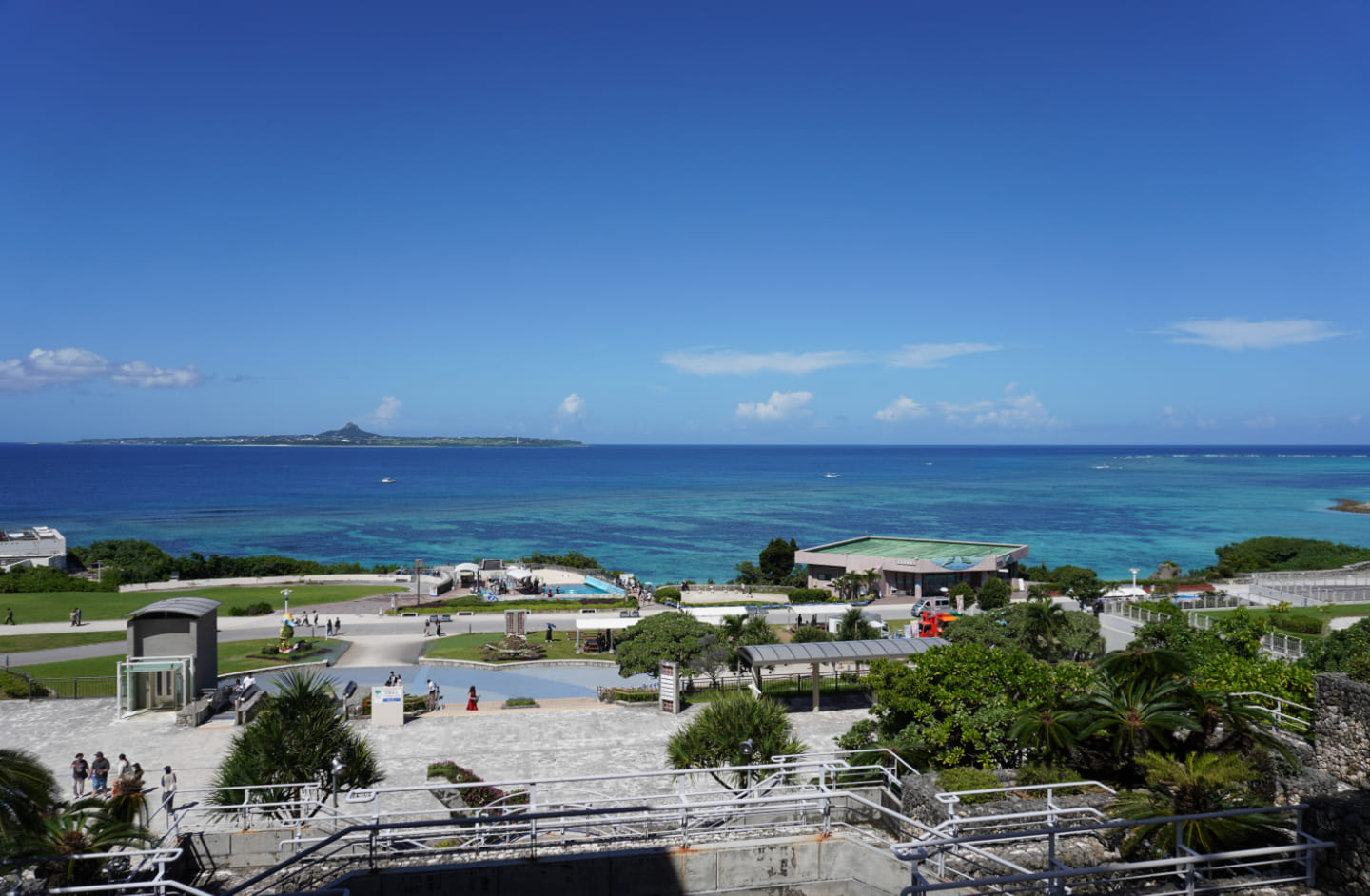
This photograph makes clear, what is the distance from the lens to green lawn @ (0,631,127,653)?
1282 inches

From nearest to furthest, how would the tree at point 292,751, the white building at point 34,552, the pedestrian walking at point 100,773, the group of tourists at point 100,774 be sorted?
1. the tree at point 292,751
2. the group of tourists at point 100,774
3. the pedestrian walking at point 100,773
4. the white building at point 34,552

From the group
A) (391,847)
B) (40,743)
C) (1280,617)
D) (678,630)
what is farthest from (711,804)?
(1280,617)

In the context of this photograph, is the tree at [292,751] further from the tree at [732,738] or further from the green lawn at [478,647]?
the green lawn at [478,647]

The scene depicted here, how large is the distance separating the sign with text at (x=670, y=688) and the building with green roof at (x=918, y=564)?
31075 millimetres

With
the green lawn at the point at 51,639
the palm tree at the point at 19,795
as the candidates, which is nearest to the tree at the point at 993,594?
the green lawn at the point at 51,639

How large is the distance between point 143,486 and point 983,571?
176169 mm

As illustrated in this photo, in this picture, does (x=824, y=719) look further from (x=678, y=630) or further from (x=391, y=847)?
(x=391, y=847)

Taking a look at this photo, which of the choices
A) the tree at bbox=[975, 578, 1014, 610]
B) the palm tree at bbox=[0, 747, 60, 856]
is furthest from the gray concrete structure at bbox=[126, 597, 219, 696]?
the tree at bbox=[975, 578, 1014, 610]

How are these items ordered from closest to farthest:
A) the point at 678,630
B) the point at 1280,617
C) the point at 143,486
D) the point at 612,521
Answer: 1. the point at 678,630
2. the point at 1280,617
3. the point at 612,521
4. the point at 143,486

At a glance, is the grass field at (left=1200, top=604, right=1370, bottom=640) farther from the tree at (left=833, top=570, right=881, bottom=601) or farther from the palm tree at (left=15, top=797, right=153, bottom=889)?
the palm tree at (left=15, top=797, right=153, bottom=889)

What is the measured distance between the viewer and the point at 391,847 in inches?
405

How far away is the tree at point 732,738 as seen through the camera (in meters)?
15.6

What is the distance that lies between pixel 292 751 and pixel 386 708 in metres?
9.26

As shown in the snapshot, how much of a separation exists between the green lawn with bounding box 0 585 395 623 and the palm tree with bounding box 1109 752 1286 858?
142 ft
